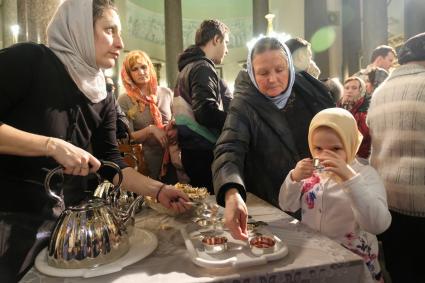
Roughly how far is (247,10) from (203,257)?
16.0m

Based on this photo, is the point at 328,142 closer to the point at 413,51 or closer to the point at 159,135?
the point at 413,51

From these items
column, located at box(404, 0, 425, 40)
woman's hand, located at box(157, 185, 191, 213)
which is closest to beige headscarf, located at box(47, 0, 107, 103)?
woman's hand, located at box(157, 185, 191, 213)

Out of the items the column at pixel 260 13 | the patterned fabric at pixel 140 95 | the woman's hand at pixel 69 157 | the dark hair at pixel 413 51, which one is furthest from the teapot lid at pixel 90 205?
the column at pixel 260 13

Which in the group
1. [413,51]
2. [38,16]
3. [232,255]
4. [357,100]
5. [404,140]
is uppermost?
[38,16]

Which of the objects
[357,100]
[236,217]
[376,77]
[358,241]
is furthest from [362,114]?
[236,217]

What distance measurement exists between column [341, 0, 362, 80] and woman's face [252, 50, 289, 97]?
31.3ft

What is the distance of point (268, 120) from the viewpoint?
1759 mm

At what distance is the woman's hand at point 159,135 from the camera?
2998 mm

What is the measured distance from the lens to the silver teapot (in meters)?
1.12

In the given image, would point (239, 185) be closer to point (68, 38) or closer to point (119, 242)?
point (119, 242)

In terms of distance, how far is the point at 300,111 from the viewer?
72.9 inches

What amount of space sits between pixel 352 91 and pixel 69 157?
3045 mm

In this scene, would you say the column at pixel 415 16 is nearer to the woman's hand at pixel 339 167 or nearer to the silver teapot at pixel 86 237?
the woman's hand at pixel 339 167

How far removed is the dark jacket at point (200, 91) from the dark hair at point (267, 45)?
3.11 feet
